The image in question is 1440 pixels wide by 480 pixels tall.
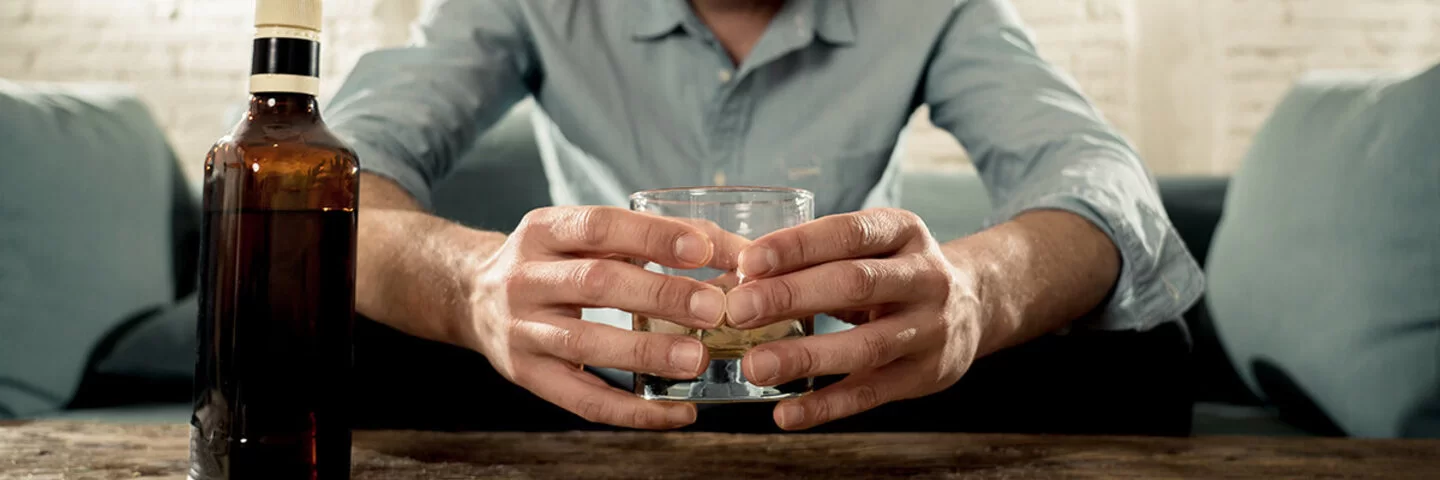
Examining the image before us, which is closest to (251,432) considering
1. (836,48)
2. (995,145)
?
(995,145)

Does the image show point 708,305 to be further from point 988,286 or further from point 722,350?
point 988,286

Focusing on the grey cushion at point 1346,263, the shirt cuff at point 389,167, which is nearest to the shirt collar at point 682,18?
the shirt cuff at point 389,167

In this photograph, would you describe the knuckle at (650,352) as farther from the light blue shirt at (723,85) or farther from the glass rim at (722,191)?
the light blue shirt at (723,85)

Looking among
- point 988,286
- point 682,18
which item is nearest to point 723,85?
point 682,18

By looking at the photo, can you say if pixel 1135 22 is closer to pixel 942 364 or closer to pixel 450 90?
pixel 450 90

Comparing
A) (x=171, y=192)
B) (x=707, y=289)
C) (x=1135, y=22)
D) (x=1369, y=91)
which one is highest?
(x=1135, y=22)
